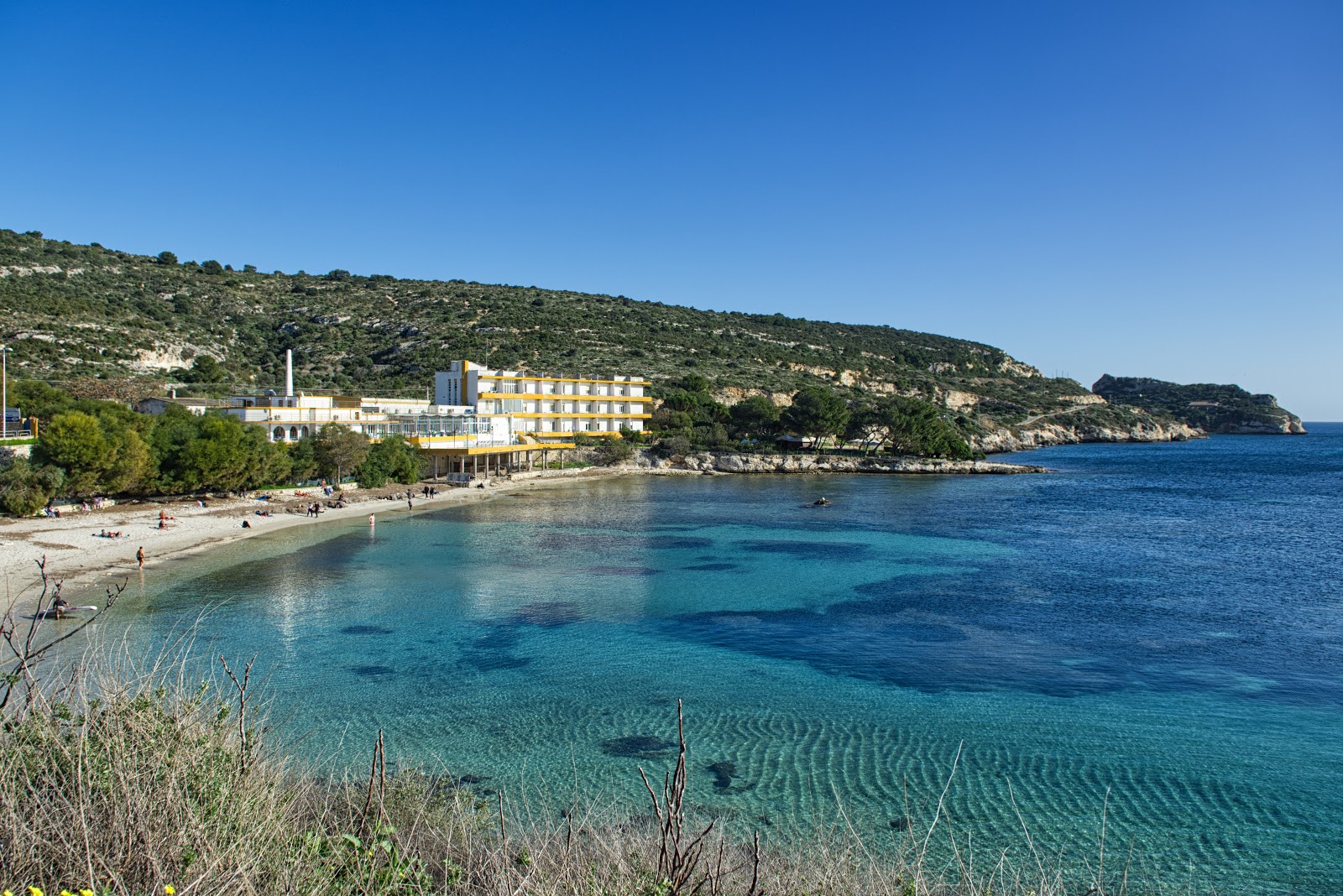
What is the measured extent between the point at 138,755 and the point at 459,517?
3518 centimetres

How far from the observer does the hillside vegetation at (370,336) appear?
66.8m

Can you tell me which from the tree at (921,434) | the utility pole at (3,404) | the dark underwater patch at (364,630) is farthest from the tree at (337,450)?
the tree at (921,434)

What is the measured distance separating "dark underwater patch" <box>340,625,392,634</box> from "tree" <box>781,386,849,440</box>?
187ft

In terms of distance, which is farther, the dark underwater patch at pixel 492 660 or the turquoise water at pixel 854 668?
the dark underwater patch at pixel 492 660

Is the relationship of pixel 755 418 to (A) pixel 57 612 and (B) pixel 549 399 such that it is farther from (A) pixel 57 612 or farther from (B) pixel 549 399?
(A) pixel 57 612

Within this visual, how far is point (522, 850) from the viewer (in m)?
6.52

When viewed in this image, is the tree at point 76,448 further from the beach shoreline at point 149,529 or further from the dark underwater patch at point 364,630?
the dark underwater patch at point 364,630

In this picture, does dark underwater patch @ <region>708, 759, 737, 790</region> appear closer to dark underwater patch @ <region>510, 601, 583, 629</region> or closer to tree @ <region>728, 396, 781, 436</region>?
dark underwater patch @ <region>510, 601, 583, 629</region>

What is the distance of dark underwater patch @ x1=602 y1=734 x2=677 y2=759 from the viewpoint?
12.9m

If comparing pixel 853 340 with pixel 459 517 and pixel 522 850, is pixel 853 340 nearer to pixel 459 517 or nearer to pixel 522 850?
pixel 459 517

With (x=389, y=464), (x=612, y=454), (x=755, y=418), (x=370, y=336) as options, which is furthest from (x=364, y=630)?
(x=370, y=336)

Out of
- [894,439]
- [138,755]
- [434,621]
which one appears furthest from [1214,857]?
[894,439]

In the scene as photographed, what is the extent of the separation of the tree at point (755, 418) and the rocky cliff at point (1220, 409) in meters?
97.8

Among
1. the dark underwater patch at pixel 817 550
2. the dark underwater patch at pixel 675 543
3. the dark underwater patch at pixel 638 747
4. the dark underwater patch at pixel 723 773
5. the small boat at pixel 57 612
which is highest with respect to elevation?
the small boat at pixel 57 612
